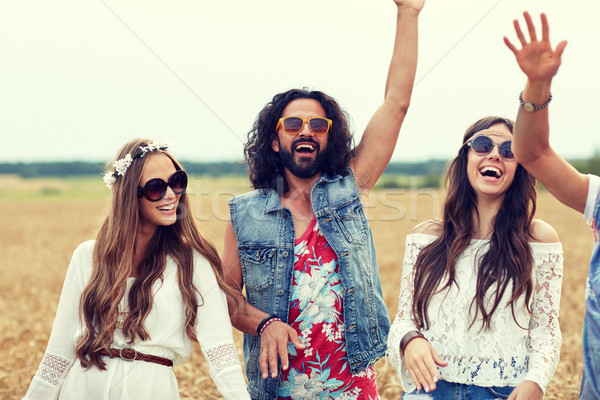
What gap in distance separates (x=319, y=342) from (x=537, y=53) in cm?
200

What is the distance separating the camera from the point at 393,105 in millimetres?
3859

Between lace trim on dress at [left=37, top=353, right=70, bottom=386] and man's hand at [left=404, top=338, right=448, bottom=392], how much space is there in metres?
1.81

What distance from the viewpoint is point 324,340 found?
3553 mm

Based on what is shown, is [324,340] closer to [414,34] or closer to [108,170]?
[108,170]

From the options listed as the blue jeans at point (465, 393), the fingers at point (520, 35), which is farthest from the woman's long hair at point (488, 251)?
the fingers at point (520, 35)

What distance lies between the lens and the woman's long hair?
2.92m

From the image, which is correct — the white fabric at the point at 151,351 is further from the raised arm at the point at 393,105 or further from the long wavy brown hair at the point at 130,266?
the raised arm at the point at 393,105

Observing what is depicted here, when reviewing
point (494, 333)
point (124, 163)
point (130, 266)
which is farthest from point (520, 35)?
point (130, 266)

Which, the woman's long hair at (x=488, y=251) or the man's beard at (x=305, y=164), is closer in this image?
the woman's long hair at (x=488, y=251)

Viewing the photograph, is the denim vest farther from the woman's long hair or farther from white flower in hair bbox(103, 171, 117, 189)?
white flower in hair bbox(103, 171, 117, 189)

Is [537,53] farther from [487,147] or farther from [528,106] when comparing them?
[487,147]

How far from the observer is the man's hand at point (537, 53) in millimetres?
2436

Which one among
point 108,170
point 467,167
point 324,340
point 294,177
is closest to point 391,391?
point 324,340

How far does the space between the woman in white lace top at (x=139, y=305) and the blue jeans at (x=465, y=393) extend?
93 cm
